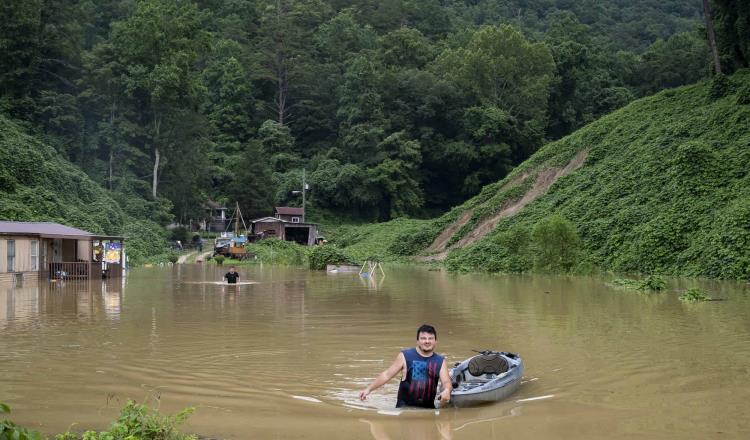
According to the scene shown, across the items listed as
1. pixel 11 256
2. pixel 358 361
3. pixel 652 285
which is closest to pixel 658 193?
pixel 652 285

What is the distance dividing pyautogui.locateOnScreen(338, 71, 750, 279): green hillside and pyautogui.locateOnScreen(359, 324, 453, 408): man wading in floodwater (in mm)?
26475

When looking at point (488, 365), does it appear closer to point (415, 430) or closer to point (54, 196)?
point (415, 430)

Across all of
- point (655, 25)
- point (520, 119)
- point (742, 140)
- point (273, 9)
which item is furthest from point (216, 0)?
point (742, 140)

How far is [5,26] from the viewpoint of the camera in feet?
205

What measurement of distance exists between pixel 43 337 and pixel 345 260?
32665mm

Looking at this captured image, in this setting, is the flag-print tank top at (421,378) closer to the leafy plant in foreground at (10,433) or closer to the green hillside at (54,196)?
the leafy plant in foreground at (10,433)

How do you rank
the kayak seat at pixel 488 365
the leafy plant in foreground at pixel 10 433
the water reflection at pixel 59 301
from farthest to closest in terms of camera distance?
the water reflection at pixel 59 301 < the kayak seat at pixel 488 365 < the leafy plant in foreground at pixel 10 433

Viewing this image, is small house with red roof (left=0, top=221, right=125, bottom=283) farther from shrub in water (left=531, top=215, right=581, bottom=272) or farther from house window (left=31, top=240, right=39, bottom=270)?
shrub in water (left=531, top=215, right=581, bottom=272)

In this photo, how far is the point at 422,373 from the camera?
10.4 m

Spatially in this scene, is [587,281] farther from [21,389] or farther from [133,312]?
[21,389]

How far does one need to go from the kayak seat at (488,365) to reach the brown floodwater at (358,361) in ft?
1.80

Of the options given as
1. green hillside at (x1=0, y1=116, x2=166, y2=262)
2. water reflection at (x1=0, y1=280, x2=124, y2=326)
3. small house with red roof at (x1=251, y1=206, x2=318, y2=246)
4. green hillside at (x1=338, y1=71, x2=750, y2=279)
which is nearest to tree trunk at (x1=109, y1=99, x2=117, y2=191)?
green hillside at (x1=0, y1=116, x2=166, y2=262)

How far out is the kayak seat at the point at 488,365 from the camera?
12266 millimetres

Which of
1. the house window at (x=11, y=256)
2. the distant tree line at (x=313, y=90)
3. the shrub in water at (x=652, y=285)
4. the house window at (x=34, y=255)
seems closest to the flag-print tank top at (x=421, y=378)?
the shrub in water at (x=652, y=285)
